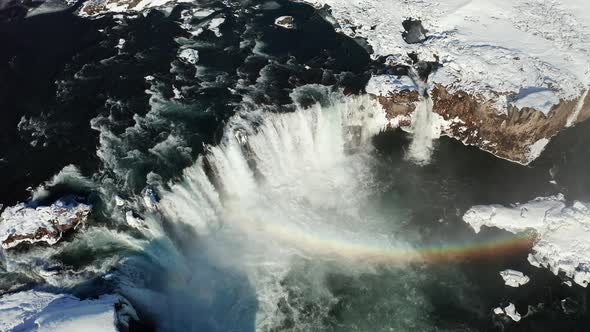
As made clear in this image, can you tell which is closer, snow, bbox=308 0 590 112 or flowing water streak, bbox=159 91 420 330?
flowing water streak, bbox=159 91 420 330

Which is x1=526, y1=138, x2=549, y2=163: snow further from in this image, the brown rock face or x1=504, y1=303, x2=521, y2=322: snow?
x1=504, y1=303, x2=521, y2=322: snow

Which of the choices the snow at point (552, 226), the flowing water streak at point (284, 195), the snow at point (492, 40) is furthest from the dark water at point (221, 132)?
the snow at point (492, 40)

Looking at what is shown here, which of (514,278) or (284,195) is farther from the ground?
(284,195)

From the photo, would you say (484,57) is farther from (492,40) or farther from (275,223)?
(275,223)

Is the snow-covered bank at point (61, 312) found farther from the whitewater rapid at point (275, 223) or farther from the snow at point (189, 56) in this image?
the snow at point (189, 56)

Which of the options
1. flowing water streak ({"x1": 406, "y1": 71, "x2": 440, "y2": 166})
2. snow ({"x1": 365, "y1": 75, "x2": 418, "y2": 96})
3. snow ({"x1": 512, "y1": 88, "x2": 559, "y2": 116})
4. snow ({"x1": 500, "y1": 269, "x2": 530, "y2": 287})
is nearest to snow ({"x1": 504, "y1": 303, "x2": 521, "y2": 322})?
snow ({"x1": 500, "y1": 269, "x2": 530, "y2": 287})

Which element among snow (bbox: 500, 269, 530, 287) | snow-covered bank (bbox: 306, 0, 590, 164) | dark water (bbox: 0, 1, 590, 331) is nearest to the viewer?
dark water (bbox: 0, 1, 590, 331)

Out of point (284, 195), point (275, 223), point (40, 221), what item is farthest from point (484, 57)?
point (40, 221)

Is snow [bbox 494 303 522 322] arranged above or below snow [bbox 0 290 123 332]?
below

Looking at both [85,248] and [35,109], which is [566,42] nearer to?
[85,248]
